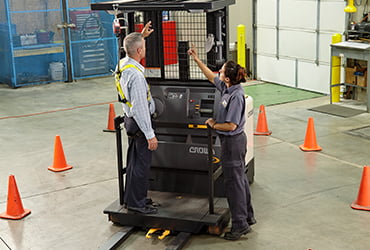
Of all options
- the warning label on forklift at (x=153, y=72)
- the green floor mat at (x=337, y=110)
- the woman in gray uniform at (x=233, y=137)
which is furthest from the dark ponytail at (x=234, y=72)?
the green floor mat at (x=337, y=110)

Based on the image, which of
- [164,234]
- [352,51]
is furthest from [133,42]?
[352,51]

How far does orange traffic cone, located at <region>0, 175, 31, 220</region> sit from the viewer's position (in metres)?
6.77

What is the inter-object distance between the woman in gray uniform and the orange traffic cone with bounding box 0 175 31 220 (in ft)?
8.27

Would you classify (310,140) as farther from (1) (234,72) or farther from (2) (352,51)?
(1) (234,72)

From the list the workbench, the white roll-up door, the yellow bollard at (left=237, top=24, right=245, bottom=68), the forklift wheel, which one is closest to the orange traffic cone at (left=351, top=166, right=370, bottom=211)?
the forklift wheel

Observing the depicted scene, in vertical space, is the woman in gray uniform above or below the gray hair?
below

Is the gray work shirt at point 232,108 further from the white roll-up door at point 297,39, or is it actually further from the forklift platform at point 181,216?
the white roll-up door at point 297,39

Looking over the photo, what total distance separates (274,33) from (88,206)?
837cm

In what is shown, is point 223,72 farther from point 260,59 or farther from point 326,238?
point 260,59

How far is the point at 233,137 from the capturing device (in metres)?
5.88

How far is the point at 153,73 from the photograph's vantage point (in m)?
7.04

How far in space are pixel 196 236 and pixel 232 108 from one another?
1443 millimetres

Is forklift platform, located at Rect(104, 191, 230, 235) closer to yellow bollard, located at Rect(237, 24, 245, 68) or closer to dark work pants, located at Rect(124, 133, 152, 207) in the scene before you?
dark work pants, located at Rect(124, 133, 152, 207)

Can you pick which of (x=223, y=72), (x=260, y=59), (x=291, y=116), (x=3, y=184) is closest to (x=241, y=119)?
(x=223, y=72)
